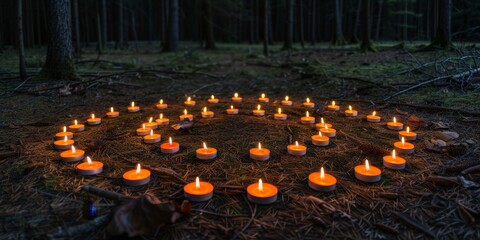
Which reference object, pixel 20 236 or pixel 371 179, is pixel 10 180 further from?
pixel 371 179

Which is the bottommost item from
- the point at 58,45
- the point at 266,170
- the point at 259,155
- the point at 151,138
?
the point at 266,170

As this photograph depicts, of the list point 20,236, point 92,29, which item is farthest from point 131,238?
point 92,29

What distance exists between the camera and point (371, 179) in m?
2.81

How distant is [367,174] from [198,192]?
5.17ft

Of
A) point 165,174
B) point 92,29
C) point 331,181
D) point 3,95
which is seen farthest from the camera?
point 92,29

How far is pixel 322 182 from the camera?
2678 mm

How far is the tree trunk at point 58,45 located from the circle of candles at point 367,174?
25.4 ft

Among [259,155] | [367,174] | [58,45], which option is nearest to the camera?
[367,174]

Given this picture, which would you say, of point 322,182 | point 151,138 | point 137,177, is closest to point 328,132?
point 322,182

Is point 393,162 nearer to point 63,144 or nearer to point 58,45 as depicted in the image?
point 63,144

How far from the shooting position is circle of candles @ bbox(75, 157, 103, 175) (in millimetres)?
2932

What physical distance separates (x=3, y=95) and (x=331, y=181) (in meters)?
7.31

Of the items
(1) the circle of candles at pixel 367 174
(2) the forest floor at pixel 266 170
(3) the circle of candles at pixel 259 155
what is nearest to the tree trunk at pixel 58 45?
(2) the forest floor at pixel 266 170

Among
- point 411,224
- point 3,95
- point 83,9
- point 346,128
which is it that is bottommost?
point 411,224
